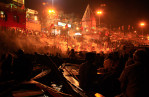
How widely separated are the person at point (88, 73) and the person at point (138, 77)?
116cm

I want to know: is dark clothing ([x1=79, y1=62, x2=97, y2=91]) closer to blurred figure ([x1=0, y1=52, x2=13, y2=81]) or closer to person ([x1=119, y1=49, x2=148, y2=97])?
person ([x1=119, y1=49, x2=148, y2=97])

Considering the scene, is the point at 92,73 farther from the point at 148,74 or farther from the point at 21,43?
the point at 21,43

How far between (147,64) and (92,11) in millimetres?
75606

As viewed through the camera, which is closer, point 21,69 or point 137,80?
point 137,80

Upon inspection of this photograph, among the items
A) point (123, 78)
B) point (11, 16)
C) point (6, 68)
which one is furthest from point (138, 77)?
point (11, 16)

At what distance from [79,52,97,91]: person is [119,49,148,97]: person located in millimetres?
1162

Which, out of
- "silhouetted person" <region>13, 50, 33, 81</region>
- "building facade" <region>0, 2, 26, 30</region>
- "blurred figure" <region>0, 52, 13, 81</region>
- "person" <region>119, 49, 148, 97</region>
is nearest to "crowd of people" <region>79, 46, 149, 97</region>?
"person" <region>119, 49, 148, 97</region>

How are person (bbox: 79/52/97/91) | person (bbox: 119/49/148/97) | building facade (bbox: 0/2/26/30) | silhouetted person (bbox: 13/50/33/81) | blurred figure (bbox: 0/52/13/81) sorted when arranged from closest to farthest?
1. person (bbox: 119/49/148/97)
2. person (bbox: 79/52/97/91)
3. silhouetted person (bbox: 13/50/33/81)
4. blurred figure (bbox: 0/52/13/81)
5. building facade (bbox: 0/2/26/30)

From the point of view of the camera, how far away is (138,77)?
105 inches

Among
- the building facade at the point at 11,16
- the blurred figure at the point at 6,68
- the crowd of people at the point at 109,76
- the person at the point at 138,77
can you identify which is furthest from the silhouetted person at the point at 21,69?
the building facade at the point at 11,16

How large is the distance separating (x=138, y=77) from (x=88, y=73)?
4.98 feet

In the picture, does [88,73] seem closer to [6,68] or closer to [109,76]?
[109,76]

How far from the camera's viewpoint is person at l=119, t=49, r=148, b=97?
2.66m

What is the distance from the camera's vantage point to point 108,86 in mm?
5734
